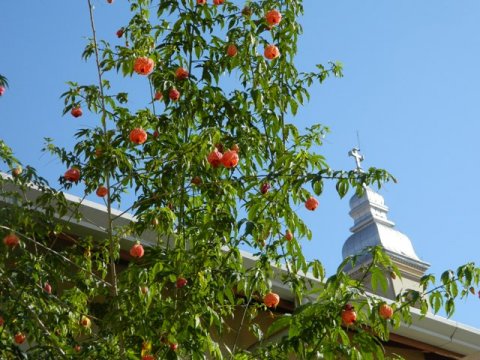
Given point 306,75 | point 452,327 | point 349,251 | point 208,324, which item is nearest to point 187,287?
point 208,324

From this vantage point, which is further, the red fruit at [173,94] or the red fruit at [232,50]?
the red fruit at [232,50]

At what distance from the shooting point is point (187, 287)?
3.65 m

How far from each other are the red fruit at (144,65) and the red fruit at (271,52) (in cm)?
66

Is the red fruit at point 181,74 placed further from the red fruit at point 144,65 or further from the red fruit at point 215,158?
the red fruit at point 215,158

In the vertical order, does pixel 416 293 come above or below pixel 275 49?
below

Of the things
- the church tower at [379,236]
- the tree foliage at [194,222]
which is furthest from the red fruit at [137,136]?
the church tower at [379,236]

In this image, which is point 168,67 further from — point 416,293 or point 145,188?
point 416,293

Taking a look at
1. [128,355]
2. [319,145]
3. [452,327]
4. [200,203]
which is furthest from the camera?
Result: [452,327]

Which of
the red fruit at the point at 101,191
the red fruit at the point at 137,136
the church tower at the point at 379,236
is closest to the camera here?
the red fruit at the point at 137,136

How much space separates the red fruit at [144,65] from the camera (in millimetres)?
3945

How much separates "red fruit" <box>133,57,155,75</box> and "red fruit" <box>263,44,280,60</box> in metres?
0.66

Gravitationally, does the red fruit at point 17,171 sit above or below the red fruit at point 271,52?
below

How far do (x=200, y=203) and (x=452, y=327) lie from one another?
4.29 meters

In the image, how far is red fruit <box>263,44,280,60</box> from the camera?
164 inches
